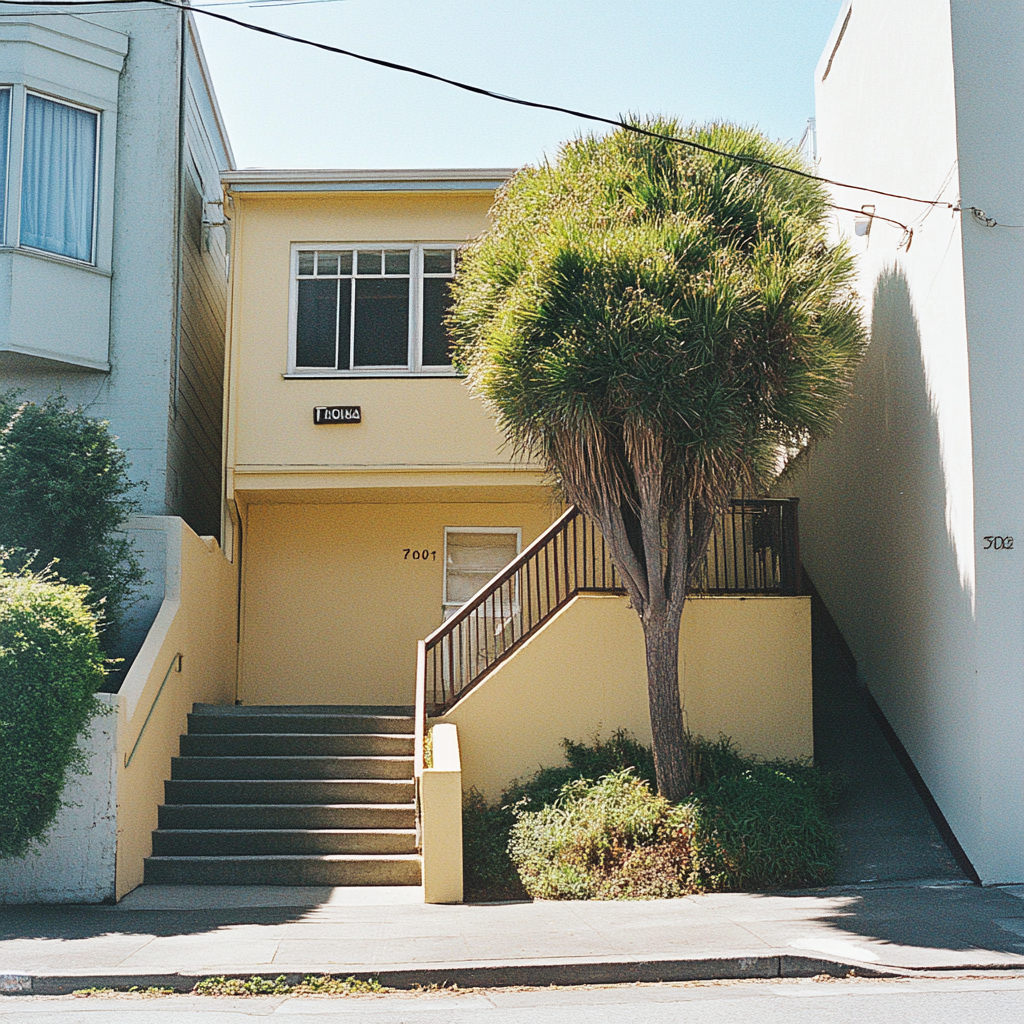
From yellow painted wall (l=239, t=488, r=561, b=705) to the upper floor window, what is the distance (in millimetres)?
3710

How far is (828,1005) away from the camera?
18.9 feet

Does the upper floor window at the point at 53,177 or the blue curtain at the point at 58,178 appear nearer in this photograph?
the upper floor window at the point at 53,177

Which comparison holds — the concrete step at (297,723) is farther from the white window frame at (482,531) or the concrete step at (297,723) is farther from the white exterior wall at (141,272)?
the white window frame at (482,531)

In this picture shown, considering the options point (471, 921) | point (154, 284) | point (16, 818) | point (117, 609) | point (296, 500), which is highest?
point (154, 284)

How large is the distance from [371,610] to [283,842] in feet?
14.1

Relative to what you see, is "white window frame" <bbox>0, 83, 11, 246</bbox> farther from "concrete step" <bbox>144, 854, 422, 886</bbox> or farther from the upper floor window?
"concrete step" <bbox>144, 854, 422, 886</bbox>

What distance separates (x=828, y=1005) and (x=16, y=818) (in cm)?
533

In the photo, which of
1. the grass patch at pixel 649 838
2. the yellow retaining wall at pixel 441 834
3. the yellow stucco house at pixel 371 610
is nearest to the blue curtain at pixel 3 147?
the yellow stucco house at pixel 371 610

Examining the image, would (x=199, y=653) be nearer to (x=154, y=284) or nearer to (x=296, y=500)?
(x=296, y=500)

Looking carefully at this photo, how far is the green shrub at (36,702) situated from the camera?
7.63m

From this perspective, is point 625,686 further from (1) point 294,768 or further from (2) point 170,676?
(2) point 170,676

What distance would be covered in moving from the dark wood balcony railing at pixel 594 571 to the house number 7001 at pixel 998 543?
226 centimetres

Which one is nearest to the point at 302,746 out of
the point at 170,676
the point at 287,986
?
the point at 170,676

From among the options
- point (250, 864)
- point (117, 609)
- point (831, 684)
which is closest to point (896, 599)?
point (831, 684)
